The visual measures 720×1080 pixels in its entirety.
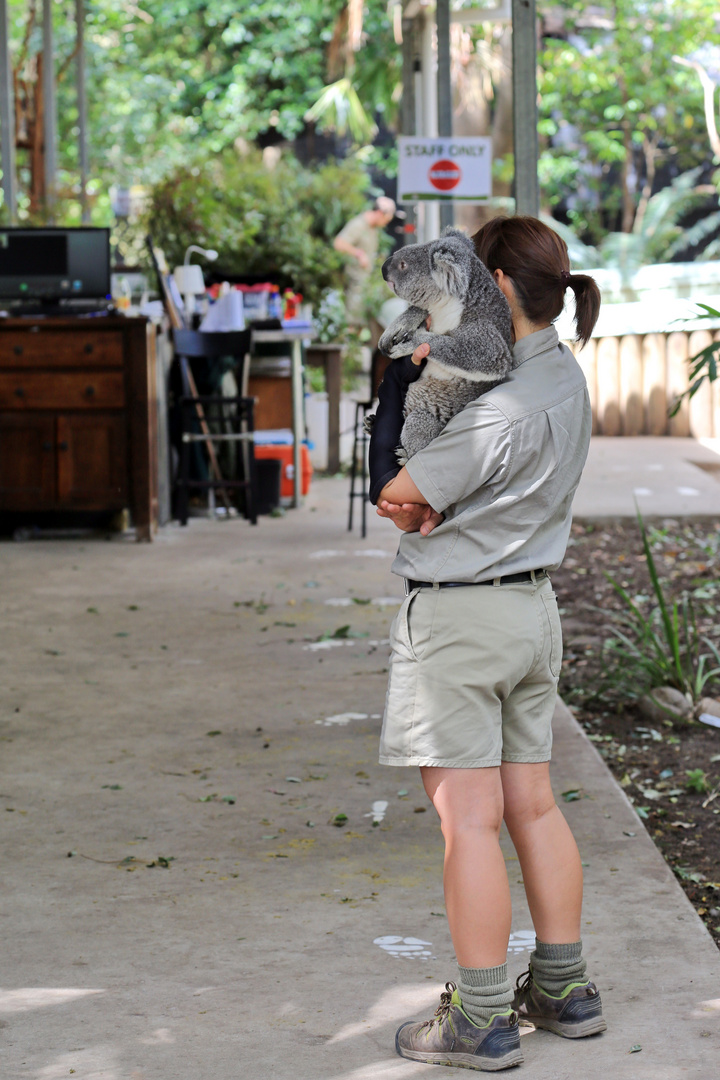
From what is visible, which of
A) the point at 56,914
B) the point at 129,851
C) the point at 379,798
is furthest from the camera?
the point at 379,798

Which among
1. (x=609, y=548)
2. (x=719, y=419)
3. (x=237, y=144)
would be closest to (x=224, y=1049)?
(x=609, y=548)

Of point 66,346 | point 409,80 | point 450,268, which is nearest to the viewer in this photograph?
point 450,268

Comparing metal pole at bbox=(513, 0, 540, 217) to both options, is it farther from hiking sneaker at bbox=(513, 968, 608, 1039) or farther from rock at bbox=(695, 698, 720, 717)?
hiking sneaker at bbox=(513, 968, 608, 1039)

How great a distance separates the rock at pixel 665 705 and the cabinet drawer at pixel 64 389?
4.35m

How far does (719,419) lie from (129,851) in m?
10.8

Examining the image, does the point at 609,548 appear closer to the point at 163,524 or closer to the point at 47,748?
the point at 163,524

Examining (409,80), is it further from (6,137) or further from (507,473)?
(507,473)

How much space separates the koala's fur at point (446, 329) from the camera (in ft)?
7.04

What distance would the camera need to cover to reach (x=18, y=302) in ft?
26.7

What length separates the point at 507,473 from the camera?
2188 mm

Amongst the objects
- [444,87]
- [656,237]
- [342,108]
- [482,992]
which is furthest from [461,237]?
[342,108]

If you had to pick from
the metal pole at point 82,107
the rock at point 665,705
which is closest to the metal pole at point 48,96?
the metal pole at point 82,107

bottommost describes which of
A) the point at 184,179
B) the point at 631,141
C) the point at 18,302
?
the point at 18,302

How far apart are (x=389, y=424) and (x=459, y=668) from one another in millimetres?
466
